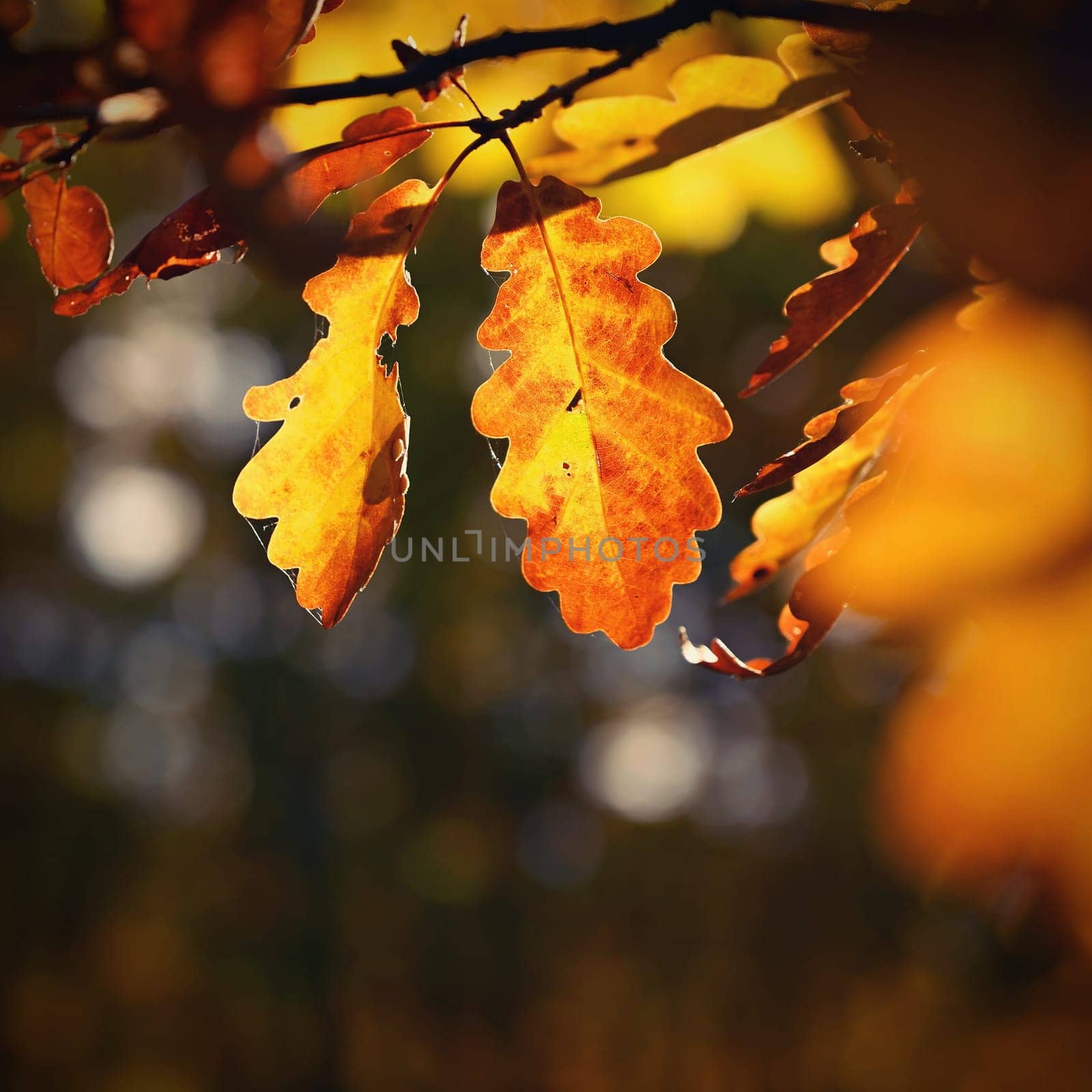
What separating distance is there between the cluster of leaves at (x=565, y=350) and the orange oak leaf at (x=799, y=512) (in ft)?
0.25

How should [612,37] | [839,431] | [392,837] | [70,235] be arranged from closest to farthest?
1. [612,37]
2. [839,431]
3. [70,235]
4. [392,837]

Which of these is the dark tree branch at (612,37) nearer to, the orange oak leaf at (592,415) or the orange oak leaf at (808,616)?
the orange oak leaf at (592,415)

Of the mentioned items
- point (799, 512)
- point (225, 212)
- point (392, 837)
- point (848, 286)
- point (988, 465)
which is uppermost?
point (225, 212)

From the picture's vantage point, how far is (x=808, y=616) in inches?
29.1

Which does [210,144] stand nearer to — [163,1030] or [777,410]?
[777,410]

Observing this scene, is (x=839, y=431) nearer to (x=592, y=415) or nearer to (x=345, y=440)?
(x=592, y=415)

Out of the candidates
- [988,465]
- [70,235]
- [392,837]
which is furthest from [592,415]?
[392,837]

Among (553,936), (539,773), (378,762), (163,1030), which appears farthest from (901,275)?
(163,1030)

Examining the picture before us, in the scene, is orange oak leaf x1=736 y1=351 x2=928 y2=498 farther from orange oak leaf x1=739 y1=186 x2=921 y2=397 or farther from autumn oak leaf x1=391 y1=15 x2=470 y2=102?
autumn oak leaf x1=391 y1=15 x2=470 y2=102

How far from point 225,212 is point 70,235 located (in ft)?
0.91

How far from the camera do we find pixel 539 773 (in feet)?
41.4

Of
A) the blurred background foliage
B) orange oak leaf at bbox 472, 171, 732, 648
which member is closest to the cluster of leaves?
orange oak leaf at bbox 472, 171, 732, 648

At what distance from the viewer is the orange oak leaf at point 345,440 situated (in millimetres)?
731

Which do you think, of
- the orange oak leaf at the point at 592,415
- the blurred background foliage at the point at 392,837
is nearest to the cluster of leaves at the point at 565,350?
the orange oak leaf at the point at 592,415
